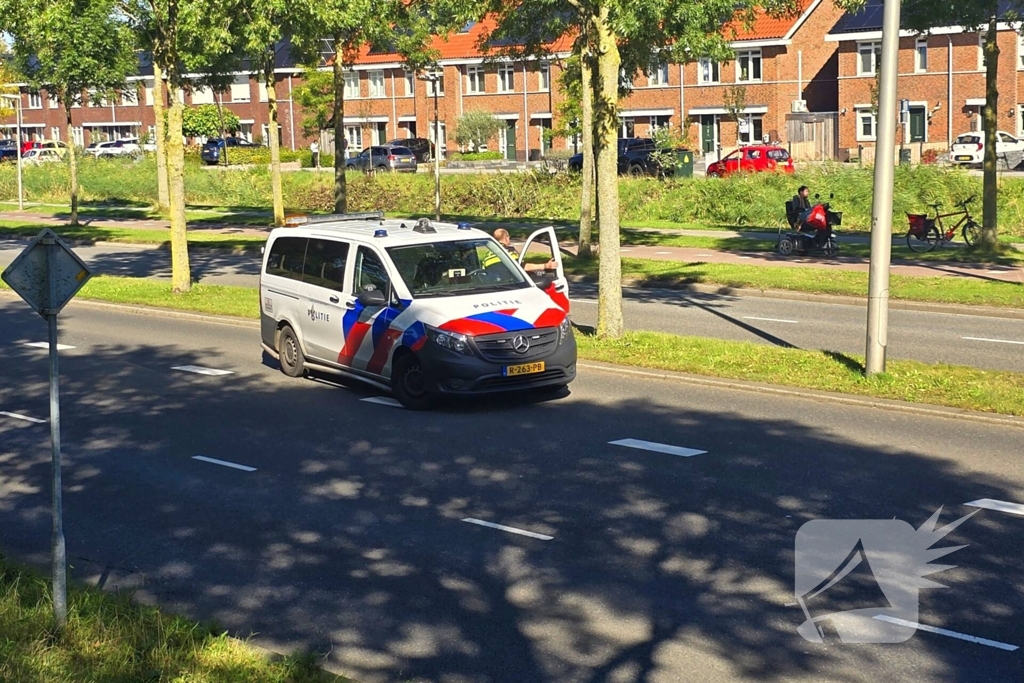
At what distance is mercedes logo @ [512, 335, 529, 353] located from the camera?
44.0 feet

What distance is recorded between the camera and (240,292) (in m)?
23.5

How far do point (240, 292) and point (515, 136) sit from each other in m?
58.8

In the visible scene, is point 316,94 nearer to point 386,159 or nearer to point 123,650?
point 386,159

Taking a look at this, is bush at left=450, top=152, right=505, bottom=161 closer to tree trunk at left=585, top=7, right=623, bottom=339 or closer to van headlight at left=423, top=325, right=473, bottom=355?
tree trunk at left=585, top=7, right=623, bottom=339

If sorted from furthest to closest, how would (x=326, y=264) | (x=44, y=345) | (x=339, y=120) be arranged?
(x=339, y=120)
(x=44, y=345)
(x=326, y=264)

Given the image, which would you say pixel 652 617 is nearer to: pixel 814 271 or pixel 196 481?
pixel 196 481

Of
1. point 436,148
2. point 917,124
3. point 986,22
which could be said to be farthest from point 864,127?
point 986,22

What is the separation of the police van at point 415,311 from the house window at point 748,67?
192ft

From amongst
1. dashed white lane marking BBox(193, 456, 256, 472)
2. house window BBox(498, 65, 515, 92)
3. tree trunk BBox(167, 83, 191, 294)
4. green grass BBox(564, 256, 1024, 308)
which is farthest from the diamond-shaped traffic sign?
house window BBox(498, 65, 515, 92)

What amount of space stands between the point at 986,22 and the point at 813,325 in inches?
376

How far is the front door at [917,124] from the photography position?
67688 millimetres

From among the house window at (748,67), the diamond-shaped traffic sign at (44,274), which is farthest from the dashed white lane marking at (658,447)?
the house window at (748,67)

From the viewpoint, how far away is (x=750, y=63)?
71.9 metres

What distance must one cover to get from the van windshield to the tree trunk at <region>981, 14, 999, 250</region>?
44.9ft
